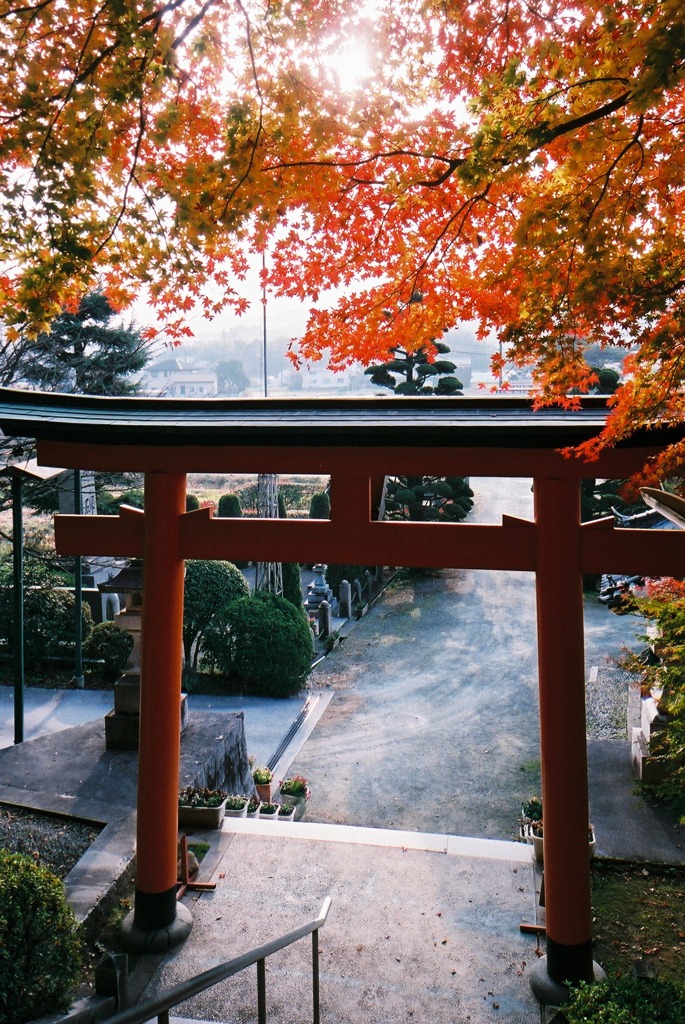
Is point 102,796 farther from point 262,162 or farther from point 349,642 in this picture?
point 349,642

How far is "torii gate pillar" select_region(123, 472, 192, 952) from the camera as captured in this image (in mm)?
5809

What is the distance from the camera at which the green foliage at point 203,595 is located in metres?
13.5

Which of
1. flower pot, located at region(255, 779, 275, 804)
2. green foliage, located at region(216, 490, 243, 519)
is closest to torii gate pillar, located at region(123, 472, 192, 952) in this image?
flower pot, located at region(255, 779, 275, 804)

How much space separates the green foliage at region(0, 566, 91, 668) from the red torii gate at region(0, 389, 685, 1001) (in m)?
7.78

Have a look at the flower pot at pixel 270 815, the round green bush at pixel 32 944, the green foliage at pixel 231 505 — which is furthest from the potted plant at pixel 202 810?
the green foliage at pixel 231 505

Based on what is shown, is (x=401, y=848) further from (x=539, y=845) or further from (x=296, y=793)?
(x=296, y=793)

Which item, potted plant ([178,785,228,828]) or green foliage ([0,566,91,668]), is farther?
green foliage ([0,566,91,668])

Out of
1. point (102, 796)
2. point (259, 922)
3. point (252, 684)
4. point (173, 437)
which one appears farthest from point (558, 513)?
point (252, 684)

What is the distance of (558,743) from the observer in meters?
5.12

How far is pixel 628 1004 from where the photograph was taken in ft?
13.4

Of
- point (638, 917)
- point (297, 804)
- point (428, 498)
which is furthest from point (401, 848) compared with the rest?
point (428, 498)

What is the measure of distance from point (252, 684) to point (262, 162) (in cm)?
1106

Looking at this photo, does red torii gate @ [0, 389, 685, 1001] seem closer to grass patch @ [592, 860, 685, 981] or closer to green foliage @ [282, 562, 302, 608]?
grass patch @ [592, 860, 685, 981]

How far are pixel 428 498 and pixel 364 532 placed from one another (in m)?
17.3
